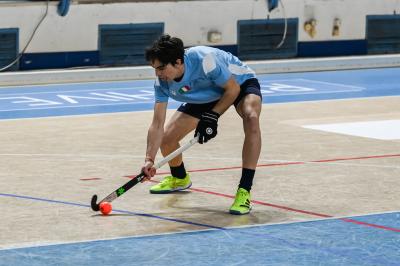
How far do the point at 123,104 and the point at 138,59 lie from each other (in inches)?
165

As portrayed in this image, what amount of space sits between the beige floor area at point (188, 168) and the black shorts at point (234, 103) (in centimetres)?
78

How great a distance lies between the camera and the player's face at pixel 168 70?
30.3 feet

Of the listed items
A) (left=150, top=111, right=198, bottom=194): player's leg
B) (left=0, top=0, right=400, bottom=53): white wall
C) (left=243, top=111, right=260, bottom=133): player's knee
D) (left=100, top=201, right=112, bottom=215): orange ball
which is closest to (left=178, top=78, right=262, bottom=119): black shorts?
(left=150, top=111, right=198, bottom=194): player's leg

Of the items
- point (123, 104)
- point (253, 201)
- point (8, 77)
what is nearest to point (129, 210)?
point (253, 201)

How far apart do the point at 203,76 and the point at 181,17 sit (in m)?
12.4

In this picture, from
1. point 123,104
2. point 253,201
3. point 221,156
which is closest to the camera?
point 253,201

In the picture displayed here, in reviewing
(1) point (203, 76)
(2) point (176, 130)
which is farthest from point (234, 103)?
(2) point (176, 130)

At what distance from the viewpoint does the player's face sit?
923 cm

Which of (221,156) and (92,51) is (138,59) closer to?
(92,51)

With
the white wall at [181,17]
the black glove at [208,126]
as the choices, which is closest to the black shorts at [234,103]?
the black glove at [208,126]

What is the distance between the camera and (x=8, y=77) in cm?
1972

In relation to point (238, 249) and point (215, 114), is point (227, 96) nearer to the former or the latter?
point (215, 114)

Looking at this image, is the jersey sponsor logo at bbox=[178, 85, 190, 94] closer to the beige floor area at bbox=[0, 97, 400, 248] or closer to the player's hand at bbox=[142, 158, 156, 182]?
the player's hand at bbox=[142, 158, 156, 182]

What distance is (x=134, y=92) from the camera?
19156 mm
